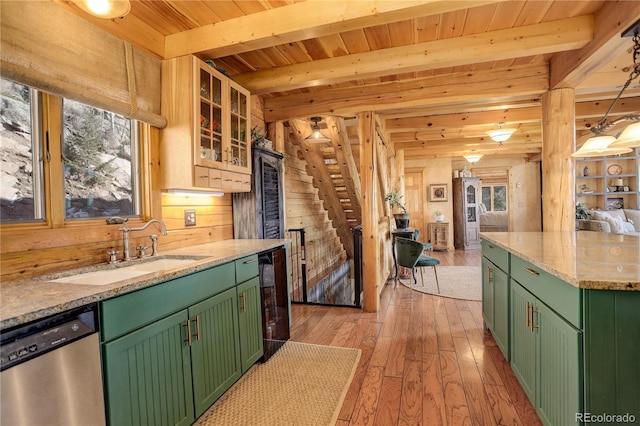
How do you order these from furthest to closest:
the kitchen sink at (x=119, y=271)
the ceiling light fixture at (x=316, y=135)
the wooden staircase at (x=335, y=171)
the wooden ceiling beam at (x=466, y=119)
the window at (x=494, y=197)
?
the window at (x=494, y=197) < the wooden ceiling beam at (x=466, y=119) < the wooden staircase at (x=335, y=171) < the ceiling light fixture at (x=316, y=135) < the kitchen sink at (x=119, y=271)

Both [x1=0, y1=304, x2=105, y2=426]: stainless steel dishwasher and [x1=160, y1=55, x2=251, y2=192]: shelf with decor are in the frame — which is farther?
[x1=160, y1=55, x2=251, y2=192]: shelf with decor

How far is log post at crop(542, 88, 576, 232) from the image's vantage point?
3.00 meters

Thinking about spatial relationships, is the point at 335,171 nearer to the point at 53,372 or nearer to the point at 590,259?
the point at 590,259

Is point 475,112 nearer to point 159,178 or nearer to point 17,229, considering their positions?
point 159,178

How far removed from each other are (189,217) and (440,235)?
21.7 feet

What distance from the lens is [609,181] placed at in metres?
7.39

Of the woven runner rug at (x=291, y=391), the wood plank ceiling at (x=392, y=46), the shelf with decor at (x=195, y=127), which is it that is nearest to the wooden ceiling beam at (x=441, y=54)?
the wood plank ceiling at (x=392, y=46)

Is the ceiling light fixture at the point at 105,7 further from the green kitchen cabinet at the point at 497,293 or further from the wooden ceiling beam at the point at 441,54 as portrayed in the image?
the green kitchen cabinet at the point at 497,293

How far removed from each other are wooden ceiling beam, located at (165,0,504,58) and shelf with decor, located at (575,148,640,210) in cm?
784

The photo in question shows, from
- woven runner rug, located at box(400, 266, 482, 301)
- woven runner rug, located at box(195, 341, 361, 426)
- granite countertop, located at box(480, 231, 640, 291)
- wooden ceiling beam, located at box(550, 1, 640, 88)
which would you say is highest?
wooden ceiling beam, located at box(550, 1, 640, 88)

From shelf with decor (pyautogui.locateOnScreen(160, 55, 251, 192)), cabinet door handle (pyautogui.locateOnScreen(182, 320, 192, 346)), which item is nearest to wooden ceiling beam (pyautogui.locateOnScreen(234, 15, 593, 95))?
shelf with decor (pyautogui.locateOnScreen(160, 55, 251, 192))

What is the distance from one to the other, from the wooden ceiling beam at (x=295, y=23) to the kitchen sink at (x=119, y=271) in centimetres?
154

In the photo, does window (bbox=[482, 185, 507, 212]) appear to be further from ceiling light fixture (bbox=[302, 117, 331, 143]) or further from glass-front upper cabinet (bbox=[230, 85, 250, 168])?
glass-front upper cabinet (bbox=[230, 85, 250, 168])

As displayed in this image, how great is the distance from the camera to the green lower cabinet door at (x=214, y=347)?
5.57ft
